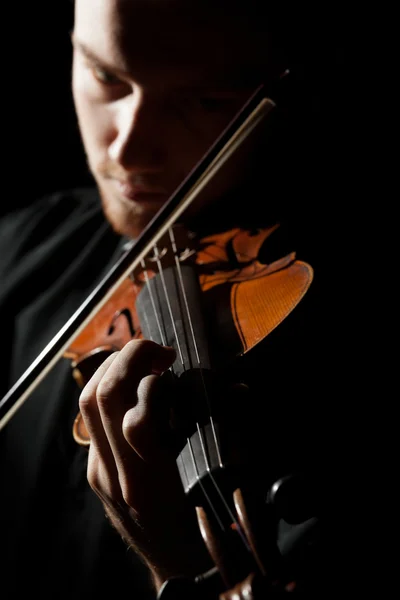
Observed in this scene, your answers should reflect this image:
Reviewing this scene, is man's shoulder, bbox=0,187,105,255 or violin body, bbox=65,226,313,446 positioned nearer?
violin body, bbox=65,226,313,446

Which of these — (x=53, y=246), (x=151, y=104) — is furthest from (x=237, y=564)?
(x=53, y=246)

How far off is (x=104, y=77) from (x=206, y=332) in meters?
0.45

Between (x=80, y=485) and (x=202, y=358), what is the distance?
0.19m

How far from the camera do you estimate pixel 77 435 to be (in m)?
0.53

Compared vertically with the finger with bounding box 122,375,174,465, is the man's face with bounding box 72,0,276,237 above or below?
above

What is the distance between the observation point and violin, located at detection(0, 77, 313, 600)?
39cm

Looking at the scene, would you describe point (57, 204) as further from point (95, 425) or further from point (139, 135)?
point (95, 425)

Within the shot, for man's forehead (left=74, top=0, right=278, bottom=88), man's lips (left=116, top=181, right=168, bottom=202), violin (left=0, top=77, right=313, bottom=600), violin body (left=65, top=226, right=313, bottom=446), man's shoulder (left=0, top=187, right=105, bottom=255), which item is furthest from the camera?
man's shoulder (left=0, top=187, right=105, bottom=255)

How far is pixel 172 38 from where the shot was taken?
747mm

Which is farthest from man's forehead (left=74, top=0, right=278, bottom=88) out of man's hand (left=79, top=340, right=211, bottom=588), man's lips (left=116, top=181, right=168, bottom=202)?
man's hand (left=79, top=340, right=211, bottom=588)

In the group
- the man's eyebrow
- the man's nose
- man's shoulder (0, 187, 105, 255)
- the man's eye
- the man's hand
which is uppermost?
the man's eyebrow

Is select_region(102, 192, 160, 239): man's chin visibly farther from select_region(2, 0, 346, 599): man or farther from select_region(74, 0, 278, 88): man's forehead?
select_region(74, 0, 278, 88): man's forehead

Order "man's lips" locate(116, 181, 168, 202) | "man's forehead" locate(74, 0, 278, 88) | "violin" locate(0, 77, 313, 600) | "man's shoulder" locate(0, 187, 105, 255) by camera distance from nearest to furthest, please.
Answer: "violin" locate(0, 77, 313, 600) < "man's forehead" locate(74, 0, 278, 88) < "man's lips" locate(116, 181, 168, 202) < "man's shoulder" locate(0, 187, 105, 255)

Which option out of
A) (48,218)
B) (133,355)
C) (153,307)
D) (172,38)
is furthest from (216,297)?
(48,218)
